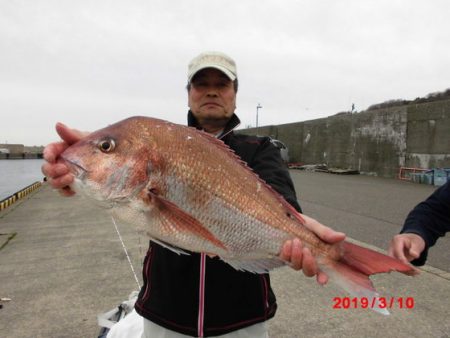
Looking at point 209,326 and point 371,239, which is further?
point 371,239

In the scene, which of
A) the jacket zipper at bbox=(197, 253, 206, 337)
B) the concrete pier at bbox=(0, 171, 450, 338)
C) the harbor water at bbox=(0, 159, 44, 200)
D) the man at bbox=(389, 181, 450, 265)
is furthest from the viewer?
the harbor water at bbox=(0, 159, 44, 200)

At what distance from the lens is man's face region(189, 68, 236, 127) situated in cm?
237

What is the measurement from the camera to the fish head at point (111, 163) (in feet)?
5.65

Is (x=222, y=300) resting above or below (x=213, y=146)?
below

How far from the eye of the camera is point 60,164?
172 cm

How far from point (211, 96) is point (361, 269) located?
134 centimetres

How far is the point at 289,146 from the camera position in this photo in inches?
1148

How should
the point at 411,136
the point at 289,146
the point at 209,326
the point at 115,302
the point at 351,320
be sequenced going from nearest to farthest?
the point at 209,326 → the point at 351,320 → the point at 115,302 → the point at 411,136 → the point at 289,146

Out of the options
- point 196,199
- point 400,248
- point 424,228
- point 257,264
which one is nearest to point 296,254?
point 257,264

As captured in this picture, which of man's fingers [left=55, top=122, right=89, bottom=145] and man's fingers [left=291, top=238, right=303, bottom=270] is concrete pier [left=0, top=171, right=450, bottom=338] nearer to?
man's fingers [left=55, top=122, right=89, bottom=145]

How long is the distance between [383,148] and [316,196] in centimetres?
908

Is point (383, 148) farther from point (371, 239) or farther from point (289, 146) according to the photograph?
point (371, 239)

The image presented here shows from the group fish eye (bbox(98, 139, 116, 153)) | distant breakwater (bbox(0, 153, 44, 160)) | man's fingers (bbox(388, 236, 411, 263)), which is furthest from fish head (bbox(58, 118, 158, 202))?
distant breakwater (bbox(0, 153, 44, 160))

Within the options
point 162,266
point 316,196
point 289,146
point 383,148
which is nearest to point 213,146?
point 162,266
